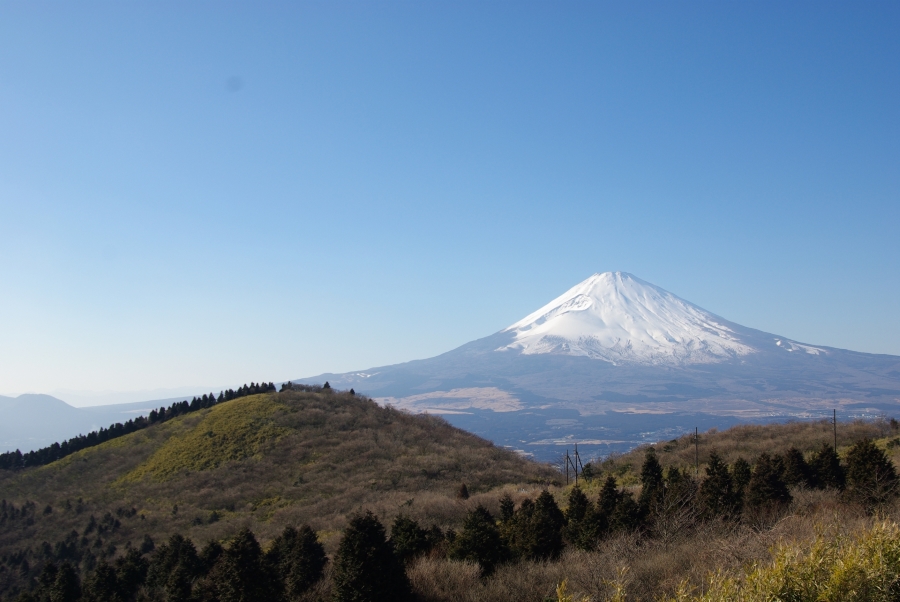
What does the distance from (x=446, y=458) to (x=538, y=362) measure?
16116 centimetres

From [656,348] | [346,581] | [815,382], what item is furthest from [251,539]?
[656,348]

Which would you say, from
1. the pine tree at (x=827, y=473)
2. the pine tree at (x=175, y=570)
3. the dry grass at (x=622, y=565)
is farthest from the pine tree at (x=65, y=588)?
the pine tree at (x=827, y=473)

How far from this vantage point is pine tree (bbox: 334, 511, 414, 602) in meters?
10.5

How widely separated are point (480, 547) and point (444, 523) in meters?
8.84

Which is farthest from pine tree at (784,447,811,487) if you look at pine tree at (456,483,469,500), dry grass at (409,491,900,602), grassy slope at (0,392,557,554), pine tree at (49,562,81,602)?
pine tree at (49,562,81,602)

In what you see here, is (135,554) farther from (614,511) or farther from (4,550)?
(614,511)

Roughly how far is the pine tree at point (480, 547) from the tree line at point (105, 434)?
116 feet

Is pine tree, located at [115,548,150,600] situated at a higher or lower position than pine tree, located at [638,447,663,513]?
lower

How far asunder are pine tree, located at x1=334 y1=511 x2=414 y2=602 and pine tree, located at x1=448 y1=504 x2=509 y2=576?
2802mm

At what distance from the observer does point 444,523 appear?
22453 millimetres

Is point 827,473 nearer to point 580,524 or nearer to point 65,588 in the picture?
point 580,524

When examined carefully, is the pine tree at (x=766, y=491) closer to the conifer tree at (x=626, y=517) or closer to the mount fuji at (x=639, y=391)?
the conifer tree at (x=626, y=517)

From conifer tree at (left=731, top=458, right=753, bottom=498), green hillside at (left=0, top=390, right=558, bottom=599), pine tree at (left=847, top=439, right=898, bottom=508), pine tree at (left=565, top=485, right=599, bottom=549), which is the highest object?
pine tree at (left=847, top=439, right=898, bottom=508)

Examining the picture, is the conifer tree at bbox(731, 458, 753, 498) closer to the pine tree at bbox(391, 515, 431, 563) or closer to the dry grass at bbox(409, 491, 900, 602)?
the dry grass at bbox(409, 491, 900, 602)
